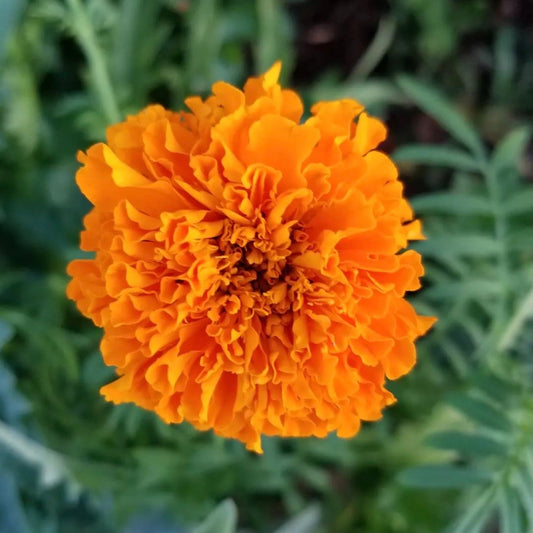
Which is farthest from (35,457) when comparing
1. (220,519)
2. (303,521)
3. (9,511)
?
(303,521)

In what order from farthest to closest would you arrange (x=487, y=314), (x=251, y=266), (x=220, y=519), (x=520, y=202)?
(x=487, y=314)
(x=520, y=202)
(x=220, y=519)
(x=251, y=266)

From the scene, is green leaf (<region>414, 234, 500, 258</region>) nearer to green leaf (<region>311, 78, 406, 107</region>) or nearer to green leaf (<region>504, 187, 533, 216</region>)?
green leaf (<region>504, 187, 533, 216</region>)

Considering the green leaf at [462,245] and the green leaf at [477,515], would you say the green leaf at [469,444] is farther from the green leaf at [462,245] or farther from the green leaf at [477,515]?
the green leaf at [462,245]

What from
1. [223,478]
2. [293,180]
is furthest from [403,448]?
[293,180]

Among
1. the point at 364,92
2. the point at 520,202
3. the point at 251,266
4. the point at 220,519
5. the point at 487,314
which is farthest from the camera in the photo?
the point at 364,92

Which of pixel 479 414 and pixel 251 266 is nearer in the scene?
pixel 251 266

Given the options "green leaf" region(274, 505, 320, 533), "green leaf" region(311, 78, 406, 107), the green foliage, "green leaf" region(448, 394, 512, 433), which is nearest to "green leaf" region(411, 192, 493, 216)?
the green foliage

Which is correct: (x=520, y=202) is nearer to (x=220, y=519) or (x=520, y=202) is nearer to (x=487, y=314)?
(x=487, y=314)
